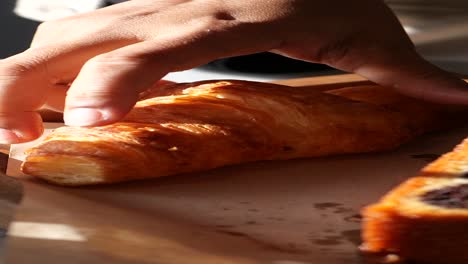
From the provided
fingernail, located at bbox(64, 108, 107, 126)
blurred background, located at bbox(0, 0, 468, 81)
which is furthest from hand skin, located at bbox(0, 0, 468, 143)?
blurred background, located at bbox(0, 0, 468, 81)

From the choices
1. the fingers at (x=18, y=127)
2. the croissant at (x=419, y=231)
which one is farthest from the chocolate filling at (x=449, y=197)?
the fingers at (x=18, y=127)

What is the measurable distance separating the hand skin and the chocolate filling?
0.33 m

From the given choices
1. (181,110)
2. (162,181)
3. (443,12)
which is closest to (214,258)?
(162,181)

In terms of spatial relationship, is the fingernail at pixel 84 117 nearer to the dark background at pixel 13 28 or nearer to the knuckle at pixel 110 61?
the knuckle at pixel 110 61

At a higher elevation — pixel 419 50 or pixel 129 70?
pixel 419 50

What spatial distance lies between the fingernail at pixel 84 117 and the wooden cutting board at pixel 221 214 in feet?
0.26

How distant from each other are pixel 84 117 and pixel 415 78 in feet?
1.58

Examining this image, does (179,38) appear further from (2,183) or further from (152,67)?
(2,183)

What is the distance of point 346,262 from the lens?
87 cm

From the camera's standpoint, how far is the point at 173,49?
1139mm

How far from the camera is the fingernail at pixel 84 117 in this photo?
102cm

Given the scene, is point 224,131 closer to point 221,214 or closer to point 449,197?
point 221,214

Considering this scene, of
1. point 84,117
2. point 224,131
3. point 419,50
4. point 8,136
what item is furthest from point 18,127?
point 419,50

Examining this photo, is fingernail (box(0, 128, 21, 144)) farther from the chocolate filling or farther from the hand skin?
the chocolate filling
